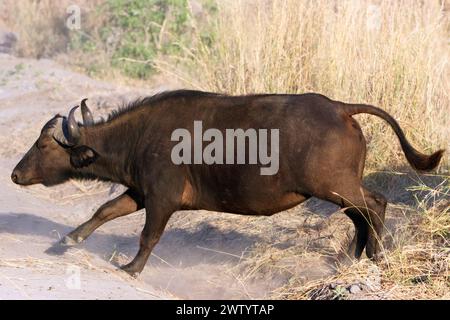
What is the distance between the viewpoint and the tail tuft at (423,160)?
8.05 meters

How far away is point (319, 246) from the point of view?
9180 mm

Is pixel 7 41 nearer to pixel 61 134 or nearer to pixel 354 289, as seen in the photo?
pixel 61 134

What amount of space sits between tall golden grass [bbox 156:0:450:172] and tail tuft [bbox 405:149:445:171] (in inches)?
93.6

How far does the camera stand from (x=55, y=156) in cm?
911

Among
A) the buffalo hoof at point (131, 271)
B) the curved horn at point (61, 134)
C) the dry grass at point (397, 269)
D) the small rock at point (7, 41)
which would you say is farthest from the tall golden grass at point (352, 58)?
the small rock at point (7, 41)

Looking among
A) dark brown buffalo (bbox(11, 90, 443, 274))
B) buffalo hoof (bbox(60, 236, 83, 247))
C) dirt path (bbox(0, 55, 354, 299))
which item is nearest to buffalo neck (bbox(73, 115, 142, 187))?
dark brown buffalo (bbox(11, 90, 443, 274))

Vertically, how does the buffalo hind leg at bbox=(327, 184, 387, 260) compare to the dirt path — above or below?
above

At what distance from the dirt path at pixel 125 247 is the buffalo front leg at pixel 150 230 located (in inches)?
8.5

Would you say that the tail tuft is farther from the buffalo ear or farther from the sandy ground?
the buffalo ear

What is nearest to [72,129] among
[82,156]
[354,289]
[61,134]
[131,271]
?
[61,134]

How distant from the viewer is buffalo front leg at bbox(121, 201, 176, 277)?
27.3ft
